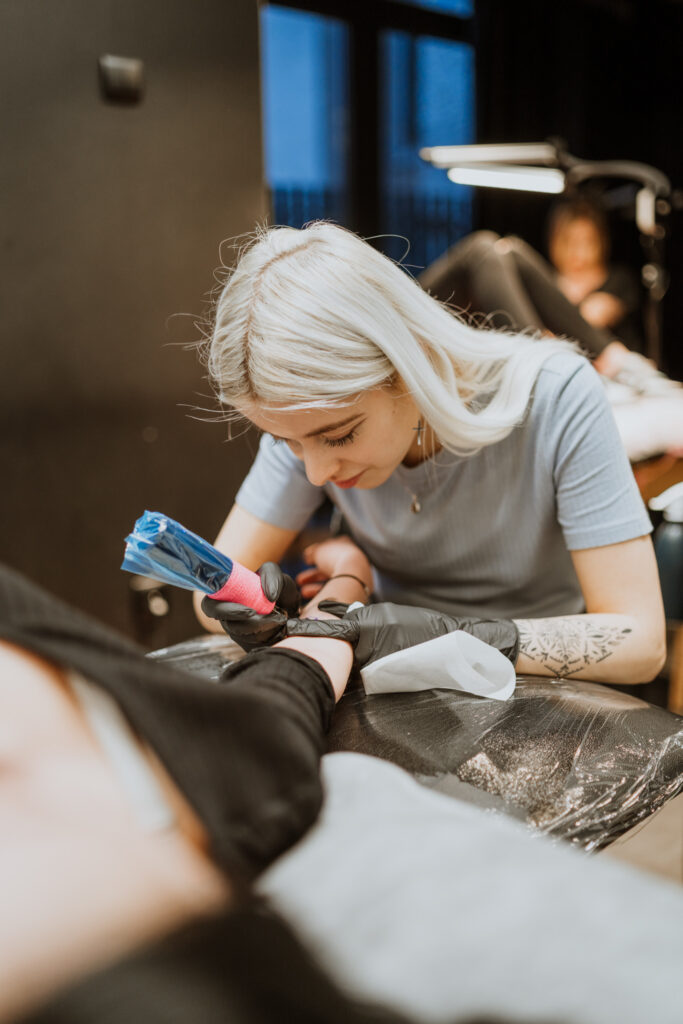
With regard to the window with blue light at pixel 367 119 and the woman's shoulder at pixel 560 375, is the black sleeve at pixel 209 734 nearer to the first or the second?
the woman's shoulder at pixel 560 375

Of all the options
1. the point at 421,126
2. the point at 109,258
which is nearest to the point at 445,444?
the point at 109,258

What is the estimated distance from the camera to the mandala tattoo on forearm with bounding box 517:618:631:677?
98cm

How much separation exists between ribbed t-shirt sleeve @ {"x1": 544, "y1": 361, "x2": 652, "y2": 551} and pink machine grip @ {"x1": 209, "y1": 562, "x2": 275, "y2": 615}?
438 millimetres

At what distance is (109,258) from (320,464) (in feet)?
3.31

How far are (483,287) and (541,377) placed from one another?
94 cm

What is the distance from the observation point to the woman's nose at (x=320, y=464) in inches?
39.9

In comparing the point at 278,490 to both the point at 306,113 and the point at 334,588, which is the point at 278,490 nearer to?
the point at 334,588

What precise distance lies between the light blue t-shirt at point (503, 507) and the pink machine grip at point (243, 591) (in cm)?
33

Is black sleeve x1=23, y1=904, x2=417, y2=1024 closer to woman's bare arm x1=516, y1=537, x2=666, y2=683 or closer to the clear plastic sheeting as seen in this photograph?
the clear plastic sheeting

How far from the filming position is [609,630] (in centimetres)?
100

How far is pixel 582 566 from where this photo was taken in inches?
41.6

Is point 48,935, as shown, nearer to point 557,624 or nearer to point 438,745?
point 438,745

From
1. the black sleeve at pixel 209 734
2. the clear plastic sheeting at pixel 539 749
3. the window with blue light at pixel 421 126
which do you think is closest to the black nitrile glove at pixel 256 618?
the clear plastic sheeting at pixel 539 749

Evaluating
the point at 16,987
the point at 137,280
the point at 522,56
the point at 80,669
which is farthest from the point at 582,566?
the point at 522,56
